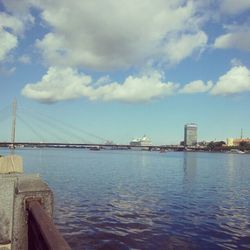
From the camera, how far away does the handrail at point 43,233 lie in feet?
11.1

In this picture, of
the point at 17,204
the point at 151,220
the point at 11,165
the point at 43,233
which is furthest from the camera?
the point at 151,220

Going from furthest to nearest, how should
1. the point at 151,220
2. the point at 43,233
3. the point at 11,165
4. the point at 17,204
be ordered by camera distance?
the point at 151,220 → the point at 11,165 → the point at 17,204 → the point at 43,233

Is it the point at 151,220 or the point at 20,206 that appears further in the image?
the point at 151,220

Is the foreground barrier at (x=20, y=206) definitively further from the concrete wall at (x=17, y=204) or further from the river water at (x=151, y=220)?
the river water at (x=151, y=220)

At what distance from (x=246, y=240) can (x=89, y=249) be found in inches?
285

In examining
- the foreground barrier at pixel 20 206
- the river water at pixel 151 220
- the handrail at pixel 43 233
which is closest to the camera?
the handrail at pixel 43 233

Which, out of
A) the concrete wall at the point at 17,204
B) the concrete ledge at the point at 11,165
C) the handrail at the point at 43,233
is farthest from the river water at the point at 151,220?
the handrail at the point at 43,233

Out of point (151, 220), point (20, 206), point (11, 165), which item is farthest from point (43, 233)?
point (151, 220)

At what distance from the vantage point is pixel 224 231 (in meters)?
18.8

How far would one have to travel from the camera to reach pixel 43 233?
12.6 ft

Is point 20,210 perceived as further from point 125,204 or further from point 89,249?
point 125,204

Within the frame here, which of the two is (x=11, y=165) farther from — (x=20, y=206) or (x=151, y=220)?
(x=151, y=220)

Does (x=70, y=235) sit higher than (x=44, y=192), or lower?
lower

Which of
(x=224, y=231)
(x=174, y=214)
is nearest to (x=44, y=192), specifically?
(x=224, y=231)
